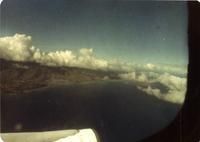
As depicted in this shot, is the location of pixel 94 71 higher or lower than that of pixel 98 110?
higher

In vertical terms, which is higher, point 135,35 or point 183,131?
point 135,35

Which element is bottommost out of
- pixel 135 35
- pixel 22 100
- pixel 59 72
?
pixel 22 100

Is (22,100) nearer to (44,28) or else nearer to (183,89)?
(44,28)

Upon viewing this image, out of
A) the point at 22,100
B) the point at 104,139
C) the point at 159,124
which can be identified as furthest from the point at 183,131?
the point at 22,100

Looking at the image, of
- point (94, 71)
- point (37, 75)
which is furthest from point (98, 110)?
point (37, 75)

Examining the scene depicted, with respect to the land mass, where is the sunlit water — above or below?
below

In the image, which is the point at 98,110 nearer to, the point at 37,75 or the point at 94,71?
the point at 94,71

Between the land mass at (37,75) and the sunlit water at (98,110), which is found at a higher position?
the land mass at (37,75)

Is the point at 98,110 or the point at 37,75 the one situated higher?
the point at 37,75
